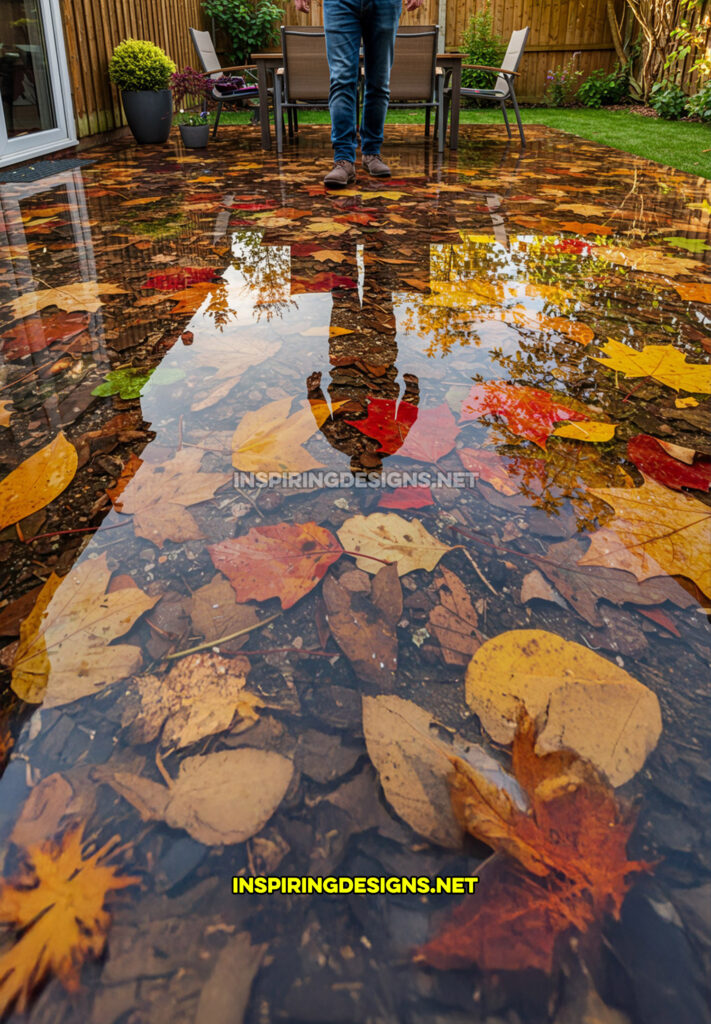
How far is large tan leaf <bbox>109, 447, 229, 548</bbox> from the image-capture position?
91 centimetres

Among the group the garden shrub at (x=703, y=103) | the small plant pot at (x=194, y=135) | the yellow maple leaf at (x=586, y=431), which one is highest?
the garden shrub at (x=703, y=103)

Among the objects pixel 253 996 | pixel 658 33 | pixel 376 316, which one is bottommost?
pixel 253 996

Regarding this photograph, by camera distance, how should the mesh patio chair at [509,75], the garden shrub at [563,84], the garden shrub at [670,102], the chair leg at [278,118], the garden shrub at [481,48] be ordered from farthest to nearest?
1. the garden shrub at [563,84]
2. the garden shrub at [481,48]
3. the garden shrub at [670,102]
4. the mesh patio chair at [509,75]
5. the chair leg at [278,118]

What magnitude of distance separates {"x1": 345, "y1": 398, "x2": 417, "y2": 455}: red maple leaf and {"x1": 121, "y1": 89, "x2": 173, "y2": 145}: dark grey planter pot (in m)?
5.60

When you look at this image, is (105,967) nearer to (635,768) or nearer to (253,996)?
(253,996)

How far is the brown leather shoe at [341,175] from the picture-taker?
3.39 meters

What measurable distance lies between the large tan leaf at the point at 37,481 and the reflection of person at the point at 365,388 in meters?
0.44

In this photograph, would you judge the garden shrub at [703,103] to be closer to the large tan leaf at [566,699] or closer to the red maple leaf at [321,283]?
the red maple leaf at [321,283]

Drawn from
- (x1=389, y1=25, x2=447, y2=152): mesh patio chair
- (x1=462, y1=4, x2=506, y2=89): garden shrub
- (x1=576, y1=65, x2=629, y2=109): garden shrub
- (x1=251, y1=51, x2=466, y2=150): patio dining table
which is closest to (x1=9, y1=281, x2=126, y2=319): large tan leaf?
(x1=389, y1=25, x2=447, y2=152): mesh patio chair

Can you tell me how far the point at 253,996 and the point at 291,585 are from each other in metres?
0.43

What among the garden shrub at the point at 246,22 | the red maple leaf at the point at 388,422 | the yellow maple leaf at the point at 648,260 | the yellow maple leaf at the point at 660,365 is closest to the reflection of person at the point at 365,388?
the red maple leaf at the point at 388,422

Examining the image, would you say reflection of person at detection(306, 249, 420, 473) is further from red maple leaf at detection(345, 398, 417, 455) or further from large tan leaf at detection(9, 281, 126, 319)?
large tan leaf at detection(9, 281, 126, 319)

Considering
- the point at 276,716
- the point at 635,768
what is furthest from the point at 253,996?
the point at 635,768

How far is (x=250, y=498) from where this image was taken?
0.97 m
